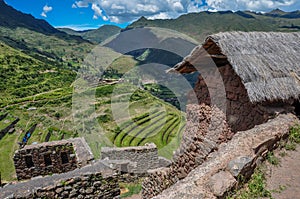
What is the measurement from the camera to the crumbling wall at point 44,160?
990 cm

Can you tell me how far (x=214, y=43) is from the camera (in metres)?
5.64

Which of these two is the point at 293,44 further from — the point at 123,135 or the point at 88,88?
the point at 88,88

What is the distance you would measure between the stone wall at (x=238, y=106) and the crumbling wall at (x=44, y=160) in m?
6.93

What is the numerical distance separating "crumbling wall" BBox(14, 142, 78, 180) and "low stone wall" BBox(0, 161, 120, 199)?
4.23 meters

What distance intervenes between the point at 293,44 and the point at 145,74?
96.5 meters

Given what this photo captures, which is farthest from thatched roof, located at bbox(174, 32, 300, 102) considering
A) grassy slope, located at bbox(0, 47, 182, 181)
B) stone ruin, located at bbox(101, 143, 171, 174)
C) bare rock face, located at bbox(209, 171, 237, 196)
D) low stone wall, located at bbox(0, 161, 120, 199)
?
grassy slope, located at bbox(0, 47, 182, 181)

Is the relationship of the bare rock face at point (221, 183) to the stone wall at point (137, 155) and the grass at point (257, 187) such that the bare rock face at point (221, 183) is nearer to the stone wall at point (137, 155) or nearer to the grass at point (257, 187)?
the grass at point (257, 187)

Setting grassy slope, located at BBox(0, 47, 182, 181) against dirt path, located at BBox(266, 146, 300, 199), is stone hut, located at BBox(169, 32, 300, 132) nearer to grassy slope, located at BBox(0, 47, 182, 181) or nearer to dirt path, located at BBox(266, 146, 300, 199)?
dirt path, located at BBox(266, 146, 300, 199)

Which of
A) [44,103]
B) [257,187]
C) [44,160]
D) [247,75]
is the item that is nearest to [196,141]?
[247,75]

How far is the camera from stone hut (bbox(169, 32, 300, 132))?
17.8ft

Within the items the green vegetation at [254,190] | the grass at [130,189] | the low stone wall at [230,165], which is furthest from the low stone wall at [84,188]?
the grass at [130,189]

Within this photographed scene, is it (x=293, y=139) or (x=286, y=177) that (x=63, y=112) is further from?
(x=286, y=177)

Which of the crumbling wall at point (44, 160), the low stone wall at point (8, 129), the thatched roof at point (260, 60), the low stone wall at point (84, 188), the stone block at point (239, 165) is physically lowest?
the low stone wall at point (8, 129)

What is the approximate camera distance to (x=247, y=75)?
5324 mm
